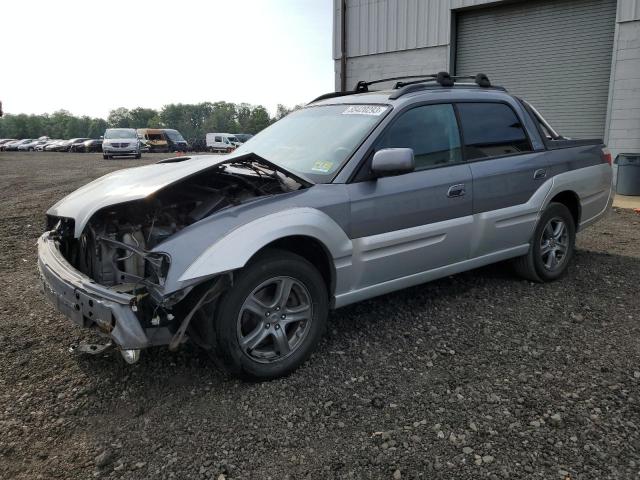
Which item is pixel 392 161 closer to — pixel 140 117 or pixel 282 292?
pixel 282 292

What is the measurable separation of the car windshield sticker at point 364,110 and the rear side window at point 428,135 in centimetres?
15

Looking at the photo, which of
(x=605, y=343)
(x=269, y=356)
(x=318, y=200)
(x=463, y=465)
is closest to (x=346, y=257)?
(x=318, y=200)

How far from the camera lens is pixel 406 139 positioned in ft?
12.5

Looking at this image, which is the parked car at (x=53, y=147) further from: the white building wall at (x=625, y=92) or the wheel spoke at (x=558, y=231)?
the wheel spoke at (x=558, y=231)

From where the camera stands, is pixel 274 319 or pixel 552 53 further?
pixel 552 53

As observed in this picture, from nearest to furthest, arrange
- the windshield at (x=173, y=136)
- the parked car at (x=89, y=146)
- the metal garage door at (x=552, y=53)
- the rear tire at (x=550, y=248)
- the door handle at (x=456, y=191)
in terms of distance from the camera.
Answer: the door handle at (x=456, y=191) < the rear tire at (x=550, y=248) < the metal garage door at (x=552, y=53) < the windshield at (x=173, y=136) < the parked car at (x=89, y=146)

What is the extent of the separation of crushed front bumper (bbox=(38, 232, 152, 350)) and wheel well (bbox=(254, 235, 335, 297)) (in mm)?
900

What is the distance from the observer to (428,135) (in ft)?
13.0

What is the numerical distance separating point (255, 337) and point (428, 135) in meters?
2.02

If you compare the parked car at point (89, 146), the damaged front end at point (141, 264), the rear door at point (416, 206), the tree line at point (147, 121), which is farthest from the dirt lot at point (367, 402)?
the tree line at point (147, 121)

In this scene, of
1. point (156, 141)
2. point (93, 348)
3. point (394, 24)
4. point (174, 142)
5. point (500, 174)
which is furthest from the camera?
point (174, 142)


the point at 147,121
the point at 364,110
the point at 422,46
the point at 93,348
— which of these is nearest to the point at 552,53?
the point at 422,46

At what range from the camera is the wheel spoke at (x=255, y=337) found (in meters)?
3.00

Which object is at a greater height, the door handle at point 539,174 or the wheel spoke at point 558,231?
the door handle at point 539,174
